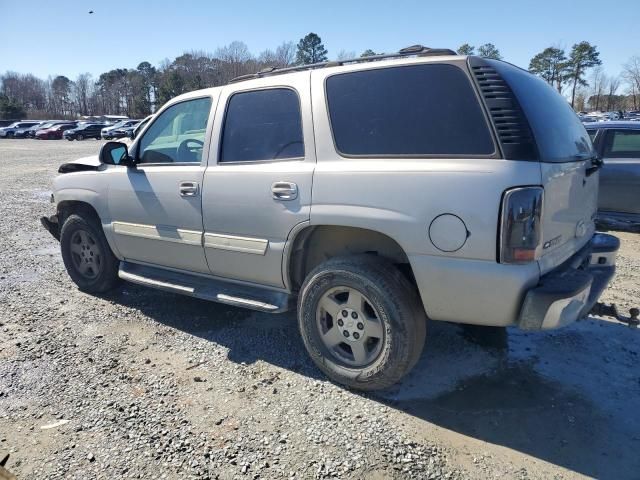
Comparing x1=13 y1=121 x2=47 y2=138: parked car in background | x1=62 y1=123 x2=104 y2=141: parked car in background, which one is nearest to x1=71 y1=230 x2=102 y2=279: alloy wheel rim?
x1=62 y1=123 x2=104 y2=141: parked car in background

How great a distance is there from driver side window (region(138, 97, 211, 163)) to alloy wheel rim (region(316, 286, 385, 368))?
64.4 inches

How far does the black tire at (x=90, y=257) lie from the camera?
189 inches

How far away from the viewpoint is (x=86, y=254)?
4.99 meters

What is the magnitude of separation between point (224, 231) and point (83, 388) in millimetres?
1444

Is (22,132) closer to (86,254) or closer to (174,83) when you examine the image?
(174,83)

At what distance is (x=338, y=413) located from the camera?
298 centimetres

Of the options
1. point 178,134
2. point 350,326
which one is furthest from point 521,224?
point 178,134

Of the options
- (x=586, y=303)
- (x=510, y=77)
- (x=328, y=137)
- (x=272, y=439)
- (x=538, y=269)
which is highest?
(x=510, y=77)

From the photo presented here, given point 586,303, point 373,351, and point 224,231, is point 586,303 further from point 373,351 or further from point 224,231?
point 224,231

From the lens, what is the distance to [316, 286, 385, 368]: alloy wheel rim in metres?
3.09

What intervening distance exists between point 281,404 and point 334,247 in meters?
1.14

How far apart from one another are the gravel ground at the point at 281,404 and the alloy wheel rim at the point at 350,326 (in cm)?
27

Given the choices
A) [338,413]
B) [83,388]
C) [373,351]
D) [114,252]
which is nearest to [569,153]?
[373,351]

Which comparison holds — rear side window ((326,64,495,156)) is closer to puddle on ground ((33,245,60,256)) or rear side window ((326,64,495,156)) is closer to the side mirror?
the side mirror
